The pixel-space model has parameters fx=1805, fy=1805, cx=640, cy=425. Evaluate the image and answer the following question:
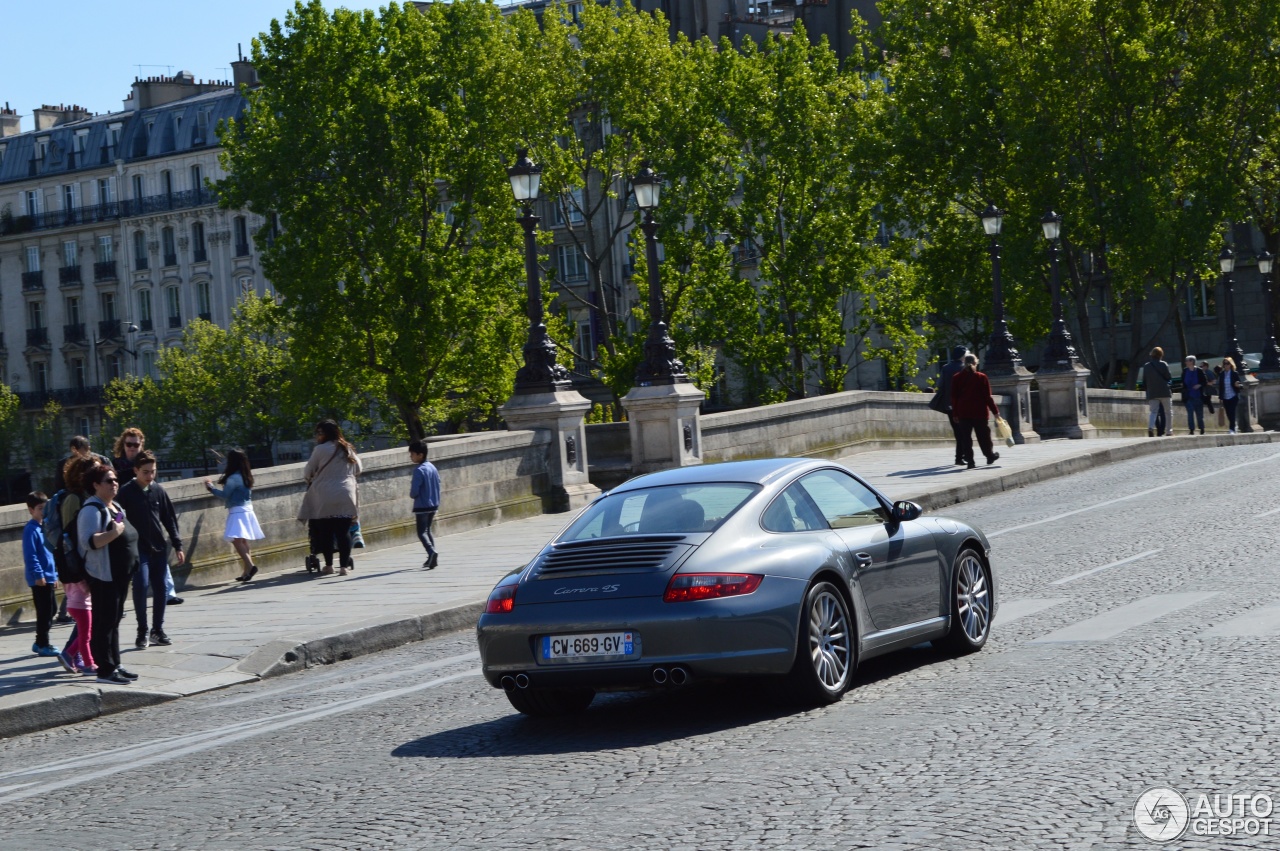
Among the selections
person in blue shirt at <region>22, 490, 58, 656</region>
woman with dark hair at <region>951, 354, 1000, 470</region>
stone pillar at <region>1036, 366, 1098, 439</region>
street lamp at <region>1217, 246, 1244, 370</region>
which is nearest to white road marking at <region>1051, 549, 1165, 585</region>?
person in blue shirt at <region>22, 490, 58, 656</region>

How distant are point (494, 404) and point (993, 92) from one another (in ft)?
58.6

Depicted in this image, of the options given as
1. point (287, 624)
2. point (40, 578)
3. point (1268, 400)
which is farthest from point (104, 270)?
point (287, 624)

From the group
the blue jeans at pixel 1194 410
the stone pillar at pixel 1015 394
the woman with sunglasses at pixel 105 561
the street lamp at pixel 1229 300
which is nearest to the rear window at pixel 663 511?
the woman with sunglasses at pixel 105 561

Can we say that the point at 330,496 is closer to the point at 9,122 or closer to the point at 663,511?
the point at 663,511

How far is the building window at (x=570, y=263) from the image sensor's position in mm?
78812

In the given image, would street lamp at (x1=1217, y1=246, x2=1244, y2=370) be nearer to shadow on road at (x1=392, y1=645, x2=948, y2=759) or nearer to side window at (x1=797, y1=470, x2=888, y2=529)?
side window at (x1=797, y1=470, x2=888, y2=529)

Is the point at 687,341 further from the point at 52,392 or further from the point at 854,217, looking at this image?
the point at 52,392

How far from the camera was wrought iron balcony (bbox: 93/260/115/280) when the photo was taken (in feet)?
300

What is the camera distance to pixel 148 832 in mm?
6922

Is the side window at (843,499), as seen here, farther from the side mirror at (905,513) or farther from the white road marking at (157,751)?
the white road marking at (157,751)

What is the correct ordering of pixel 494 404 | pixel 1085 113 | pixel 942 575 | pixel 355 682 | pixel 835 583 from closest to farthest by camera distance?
1. pixel 835 583
2. pixel 942 575
3. pixel 355 682
4. pixel 1085 113
5. pixel 494 404

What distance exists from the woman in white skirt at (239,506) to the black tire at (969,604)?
9.68m

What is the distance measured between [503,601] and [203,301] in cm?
8306

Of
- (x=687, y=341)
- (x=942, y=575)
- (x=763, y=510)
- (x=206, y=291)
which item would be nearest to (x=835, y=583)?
(x=763, y=510)
